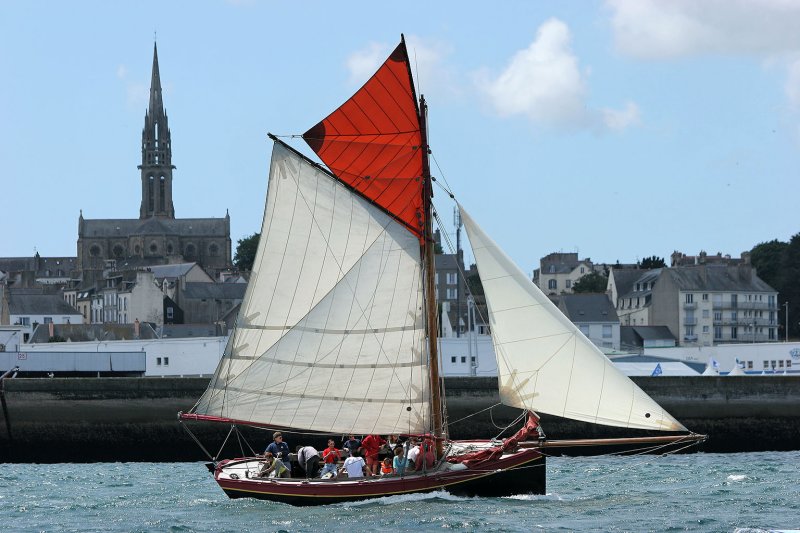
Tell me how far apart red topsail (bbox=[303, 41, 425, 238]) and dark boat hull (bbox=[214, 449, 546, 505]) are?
593 cm

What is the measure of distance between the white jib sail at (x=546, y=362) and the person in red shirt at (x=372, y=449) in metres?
3.41

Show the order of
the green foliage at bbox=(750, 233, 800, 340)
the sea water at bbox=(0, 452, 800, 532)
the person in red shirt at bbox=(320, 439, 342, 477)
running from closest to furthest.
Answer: the sea water at bbox=(0, 452, 800, 532) → the person in red shirt at bbox=(320, 439, 342, 477) → the green foliage at bbox=(750, 233, 800, 340)

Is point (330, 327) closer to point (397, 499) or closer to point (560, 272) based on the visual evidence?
point (397, 499)

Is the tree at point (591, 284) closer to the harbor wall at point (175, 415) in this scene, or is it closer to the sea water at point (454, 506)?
the harbor wall at point (175, 415)

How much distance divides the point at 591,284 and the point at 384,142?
132 m

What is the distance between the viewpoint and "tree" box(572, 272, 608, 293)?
167750 millimetres

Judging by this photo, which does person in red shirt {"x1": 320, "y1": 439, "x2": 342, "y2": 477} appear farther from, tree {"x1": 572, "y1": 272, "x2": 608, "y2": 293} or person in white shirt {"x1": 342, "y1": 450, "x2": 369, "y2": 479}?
tree {"x1": 572, "y1": 272, "x2": 608, "y2": 293}

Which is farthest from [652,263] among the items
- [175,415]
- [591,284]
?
[175,415]

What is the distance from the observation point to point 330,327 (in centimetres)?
3766

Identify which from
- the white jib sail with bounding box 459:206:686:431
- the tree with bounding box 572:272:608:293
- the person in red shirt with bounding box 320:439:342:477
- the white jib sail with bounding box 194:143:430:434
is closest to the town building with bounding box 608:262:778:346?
the tree with bounding box 572:272:608:293

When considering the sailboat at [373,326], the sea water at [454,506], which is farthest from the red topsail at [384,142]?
the sea water at [454,506]

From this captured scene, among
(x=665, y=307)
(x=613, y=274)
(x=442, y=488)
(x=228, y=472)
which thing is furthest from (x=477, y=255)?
(x=613, y=274)

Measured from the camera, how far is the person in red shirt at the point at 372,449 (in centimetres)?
3731

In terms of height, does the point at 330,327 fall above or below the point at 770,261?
below
